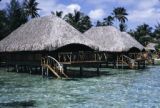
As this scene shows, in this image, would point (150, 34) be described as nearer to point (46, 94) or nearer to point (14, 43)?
point (14, 43)

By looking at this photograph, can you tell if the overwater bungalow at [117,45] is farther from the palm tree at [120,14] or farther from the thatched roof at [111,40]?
the palm tree at [120,14]

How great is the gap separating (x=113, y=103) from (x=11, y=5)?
4789 centimetres

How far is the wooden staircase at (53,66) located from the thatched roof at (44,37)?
101 cm

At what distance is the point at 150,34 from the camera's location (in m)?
80.6

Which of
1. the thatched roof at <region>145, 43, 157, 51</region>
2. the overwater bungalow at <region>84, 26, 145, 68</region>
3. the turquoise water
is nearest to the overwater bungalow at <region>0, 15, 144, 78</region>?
the overwater bungalow at <region>84, 26, 145, 68</region>

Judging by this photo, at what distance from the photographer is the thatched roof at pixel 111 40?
37.8 metres

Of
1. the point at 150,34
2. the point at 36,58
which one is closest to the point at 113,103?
the point at 36,58

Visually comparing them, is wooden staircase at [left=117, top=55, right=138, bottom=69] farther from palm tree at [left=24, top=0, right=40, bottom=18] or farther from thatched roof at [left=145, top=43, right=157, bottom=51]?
thatched roof at [left=145, top=43, right=157, bottom=51]

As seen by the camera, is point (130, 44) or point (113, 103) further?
point (130, 44)

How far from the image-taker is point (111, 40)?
38938 millimetres

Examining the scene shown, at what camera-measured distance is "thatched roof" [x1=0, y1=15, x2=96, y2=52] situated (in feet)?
90.4

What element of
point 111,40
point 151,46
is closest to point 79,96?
point 111,40

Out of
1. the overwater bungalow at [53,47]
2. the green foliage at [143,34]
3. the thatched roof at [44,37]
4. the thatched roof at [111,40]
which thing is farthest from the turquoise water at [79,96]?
the green foliage at [143,34]

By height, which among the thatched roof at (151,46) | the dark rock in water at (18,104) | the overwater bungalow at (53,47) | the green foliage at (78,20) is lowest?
the dark rock in water at (18,104)
